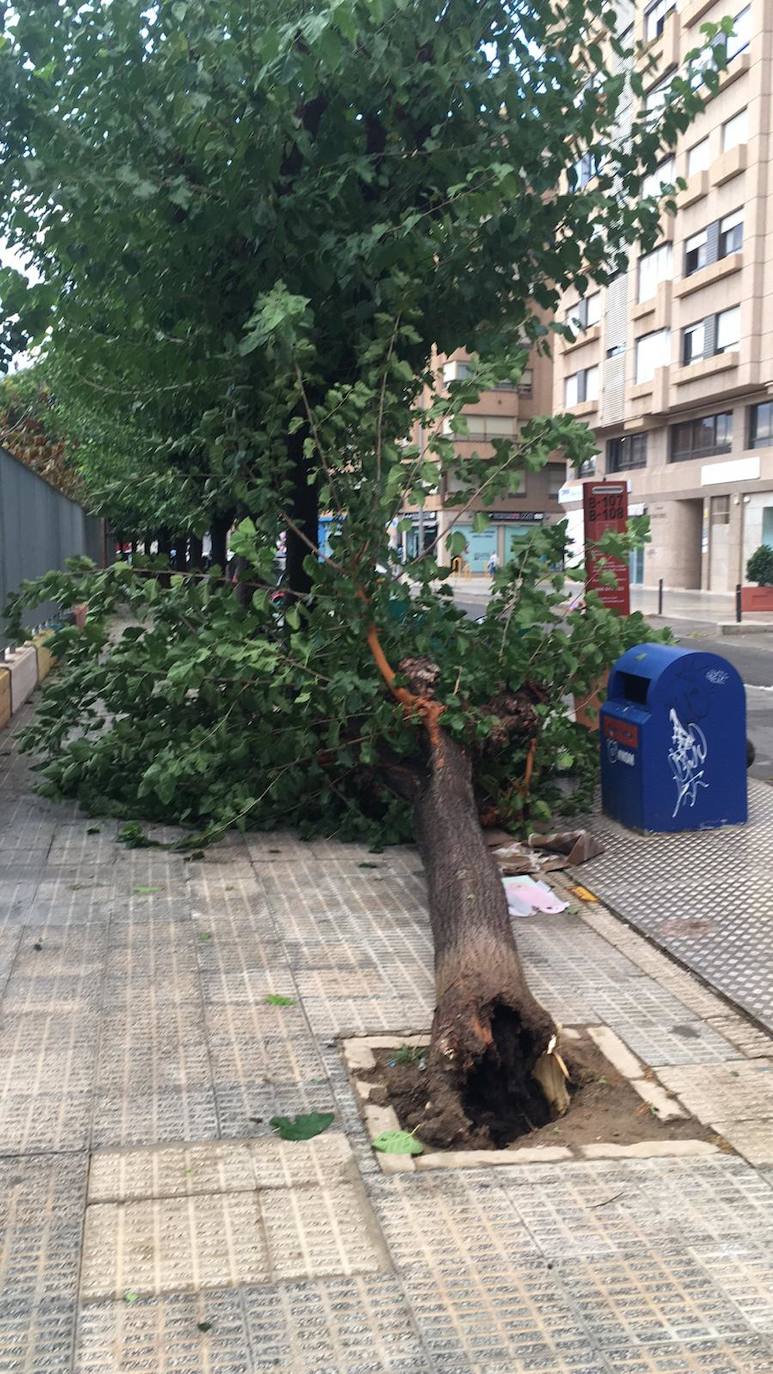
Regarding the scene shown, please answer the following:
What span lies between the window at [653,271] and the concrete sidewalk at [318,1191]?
43.8m

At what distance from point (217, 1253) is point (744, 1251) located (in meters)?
1.34

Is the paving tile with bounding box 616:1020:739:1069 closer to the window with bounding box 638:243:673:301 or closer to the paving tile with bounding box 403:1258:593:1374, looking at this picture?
the paving tile with bounding box 403:1258:593:1374

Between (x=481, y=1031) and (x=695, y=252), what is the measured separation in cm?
4364

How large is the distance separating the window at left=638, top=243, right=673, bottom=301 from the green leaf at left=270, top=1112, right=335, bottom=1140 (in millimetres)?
45285

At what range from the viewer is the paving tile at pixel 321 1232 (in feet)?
9.96

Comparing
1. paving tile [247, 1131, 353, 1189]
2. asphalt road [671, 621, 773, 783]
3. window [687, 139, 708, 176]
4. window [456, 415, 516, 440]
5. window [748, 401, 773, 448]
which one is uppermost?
window [687, 139, 708, 176]

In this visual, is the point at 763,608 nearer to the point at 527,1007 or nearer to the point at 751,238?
the point at 751,238

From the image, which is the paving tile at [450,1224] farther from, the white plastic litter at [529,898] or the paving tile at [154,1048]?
the white plastic litter at [529,898]

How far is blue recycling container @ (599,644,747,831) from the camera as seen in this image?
689 centimetres

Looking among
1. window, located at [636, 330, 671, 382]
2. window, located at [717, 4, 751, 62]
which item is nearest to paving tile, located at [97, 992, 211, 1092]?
window, located at [717, 4, 751, 62]

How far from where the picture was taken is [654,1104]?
13.0 feet

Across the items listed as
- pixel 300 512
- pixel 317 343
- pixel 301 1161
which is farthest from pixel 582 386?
pixel 301 1161

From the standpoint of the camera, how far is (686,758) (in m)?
6.98

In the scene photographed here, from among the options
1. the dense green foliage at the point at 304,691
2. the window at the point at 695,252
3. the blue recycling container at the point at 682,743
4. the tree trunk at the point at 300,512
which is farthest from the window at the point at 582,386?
the blue recycling container at the point at 682,743
